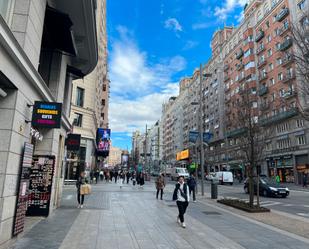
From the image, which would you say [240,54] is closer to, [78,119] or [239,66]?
[239,66]

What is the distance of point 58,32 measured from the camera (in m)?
10.9

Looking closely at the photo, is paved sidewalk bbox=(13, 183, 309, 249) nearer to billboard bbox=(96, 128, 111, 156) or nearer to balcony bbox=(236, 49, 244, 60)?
billboard bbox=(96, 128, 111, 156)

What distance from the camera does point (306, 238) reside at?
8.55m

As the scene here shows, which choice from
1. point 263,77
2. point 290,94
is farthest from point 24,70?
point 263,77

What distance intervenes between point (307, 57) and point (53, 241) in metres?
9.27

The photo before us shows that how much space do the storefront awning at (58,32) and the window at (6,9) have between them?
2.56 m

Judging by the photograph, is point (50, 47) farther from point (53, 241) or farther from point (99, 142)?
point (99, 142)

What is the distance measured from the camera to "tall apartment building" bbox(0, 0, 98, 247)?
21.8 ft

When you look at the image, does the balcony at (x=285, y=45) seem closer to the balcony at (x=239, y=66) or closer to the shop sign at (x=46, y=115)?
the balcony at (x=239, y=66)

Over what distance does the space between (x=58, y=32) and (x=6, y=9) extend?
3806 mm

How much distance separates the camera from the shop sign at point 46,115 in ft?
27.6

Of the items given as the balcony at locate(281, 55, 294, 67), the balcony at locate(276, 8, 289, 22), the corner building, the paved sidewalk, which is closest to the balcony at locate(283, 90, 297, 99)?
the corner building

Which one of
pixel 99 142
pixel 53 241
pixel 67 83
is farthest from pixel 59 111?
pixel 99 142

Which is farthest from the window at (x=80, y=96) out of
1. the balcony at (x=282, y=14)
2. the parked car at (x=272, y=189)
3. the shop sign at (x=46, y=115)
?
the balcony at (x=282, y=14)
